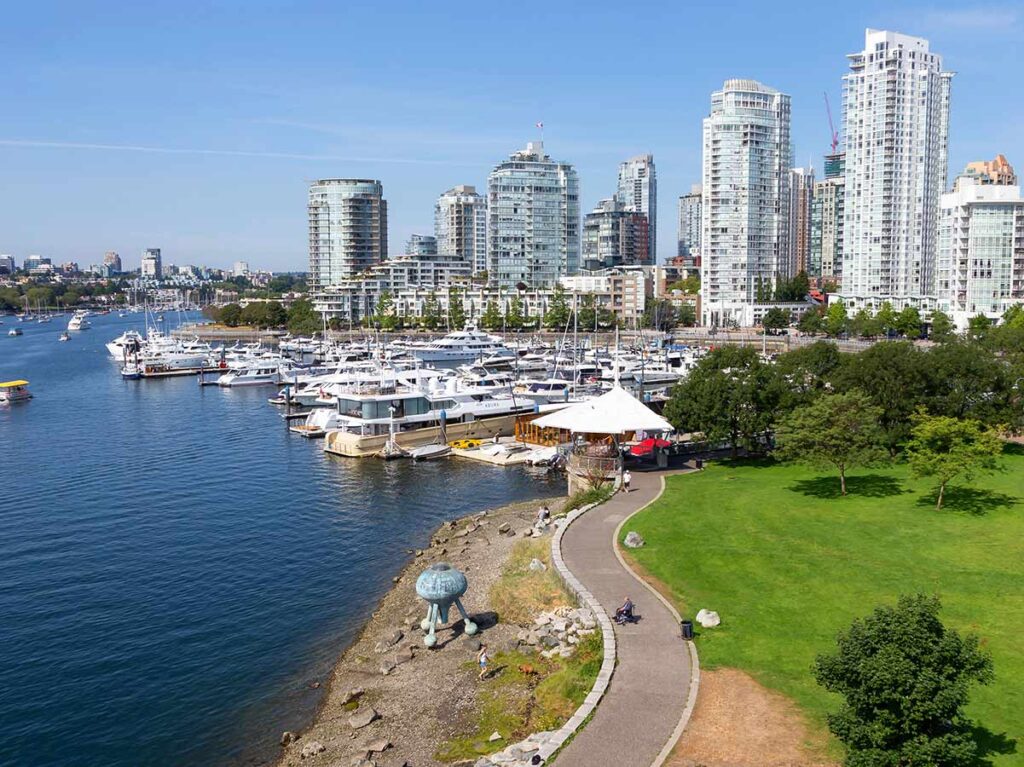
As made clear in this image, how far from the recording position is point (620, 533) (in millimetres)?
38312

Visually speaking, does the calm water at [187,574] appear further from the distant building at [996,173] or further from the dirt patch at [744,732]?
the distant building at [996,173]

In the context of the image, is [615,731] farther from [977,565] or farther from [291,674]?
[977,565]

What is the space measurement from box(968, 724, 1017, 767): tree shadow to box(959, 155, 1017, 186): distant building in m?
178

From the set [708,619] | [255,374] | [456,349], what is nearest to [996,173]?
[456,349]

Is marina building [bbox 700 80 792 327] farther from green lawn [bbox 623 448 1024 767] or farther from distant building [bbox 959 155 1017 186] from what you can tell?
green lawn [bbox 623 448 1024 767]

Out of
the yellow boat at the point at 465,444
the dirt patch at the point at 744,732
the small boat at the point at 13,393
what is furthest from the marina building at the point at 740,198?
the dirt patch at the point at 744,732

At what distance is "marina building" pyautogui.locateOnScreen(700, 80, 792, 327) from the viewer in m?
191

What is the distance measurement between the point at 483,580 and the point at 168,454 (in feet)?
142

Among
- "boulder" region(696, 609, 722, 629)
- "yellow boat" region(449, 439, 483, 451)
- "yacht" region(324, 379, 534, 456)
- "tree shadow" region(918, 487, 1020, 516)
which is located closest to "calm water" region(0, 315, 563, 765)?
"yacht" region(324, 379, 534, 456)

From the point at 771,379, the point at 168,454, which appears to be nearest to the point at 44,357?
the point at 168,454

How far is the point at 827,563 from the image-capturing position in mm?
33562

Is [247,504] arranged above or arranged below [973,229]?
below

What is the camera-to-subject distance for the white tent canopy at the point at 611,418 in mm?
48281

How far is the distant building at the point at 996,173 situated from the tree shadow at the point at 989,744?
178 meters
